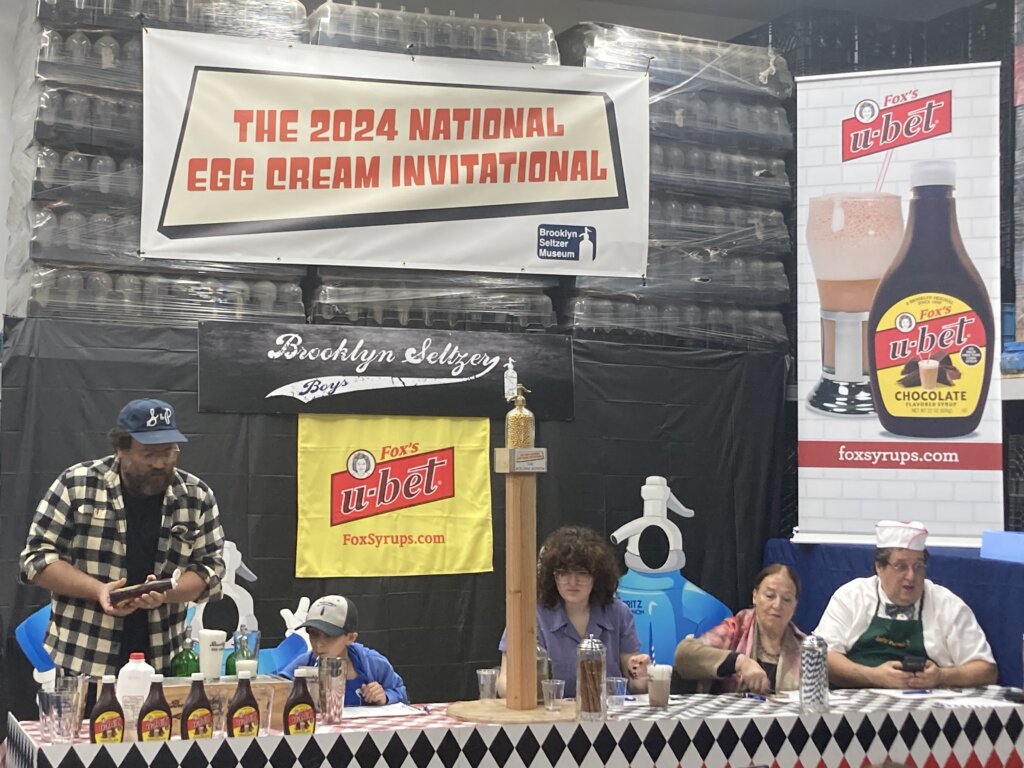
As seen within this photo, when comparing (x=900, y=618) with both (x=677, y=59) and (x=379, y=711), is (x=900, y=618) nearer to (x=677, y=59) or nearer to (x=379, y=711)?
(x=379, y=711)

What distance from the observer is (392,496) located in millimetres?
6141

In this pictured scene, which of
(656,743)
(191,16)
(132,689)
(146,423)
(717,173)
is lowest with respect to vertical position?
(656,743)

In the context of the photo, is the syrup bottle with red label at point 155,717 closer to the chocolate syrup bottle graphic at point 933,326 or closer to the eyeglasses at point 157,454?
the eyeglasses at point 157,454

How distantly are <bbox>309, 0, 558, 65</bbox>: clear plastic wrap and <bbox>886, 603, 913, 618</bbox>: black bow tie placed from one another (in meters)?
3.25

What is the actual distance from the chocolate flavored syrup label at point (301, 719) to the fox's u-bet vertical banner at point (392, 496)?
277cm

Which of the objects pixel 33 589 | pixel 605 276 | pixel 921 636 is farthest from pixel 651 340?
pixel 33 589

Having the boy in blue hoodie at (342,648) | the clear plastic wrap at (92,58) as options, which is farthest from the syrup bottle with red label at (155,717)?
the clear plastic wrap at (92,58)

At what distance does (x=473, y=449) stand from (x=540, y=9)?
2714 millimetres

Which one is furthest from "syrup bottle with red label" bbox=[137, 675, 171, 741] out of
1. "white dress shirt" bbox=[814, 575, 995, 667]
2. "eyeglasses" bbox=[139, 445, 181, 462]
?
"white dress shirt" bbox=[814, 575, 995, 667]

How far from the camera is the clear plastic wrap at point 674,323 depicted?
663 cm

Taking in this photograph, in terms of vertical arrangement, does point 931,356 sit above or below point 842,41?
below

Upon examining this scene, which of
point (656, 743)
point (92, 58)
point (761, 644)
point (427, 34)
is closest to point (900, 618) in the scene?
point (761, 644)

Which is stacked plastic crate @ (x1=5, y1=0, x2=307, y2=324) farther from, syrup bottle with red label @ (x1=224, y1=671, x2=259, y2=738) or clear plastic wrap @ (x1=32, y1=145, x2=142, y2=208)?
syrup bottle with red label @ (x1=224, y1=671, x2=259, y2=738)

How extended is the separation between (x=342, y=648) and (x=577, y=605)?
0.88 metres
